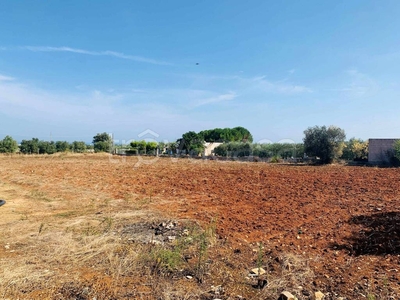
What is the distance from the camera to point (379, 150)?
62.8ft

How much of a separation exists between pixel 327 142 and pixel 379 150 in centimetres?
380

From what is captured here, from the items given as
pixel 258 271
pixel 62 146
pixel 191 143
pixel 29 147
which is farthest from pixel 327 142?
pixel 29 147

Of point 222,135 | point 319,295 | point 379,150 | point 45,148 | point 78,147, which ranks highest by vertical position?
point 222,135

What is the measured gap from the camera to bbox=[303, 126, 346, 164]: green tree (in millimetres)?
19578

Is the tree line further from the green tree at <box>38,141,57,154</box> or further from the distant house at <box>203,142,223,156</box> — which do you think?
the distant house at <box>203,142,223,156</box>

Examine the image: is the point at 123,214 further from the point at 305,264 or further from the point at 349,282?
the point at 349,282

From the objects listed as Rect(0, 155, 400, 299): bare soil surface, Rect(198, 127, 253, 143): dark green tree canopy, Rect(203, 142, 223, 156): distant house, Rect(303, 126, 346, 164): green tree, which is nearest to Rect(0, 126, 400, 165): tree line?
Rect(303, 126, 346, 164): green tree

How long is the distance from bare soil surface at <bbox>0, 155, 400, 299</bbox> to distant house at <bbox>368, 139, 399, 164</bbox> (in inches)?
527

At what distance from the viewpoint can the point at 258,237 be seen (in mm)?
3920

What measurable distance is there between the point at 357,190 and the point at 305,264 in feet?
19.0

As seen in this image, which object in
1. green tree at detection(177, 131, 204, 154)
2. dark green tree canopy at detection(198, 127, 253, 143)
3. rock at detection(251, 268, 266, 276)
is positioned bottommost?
rock at detection(251, 268, 266, 276)

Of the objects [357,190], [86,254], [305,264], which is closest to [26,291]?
[86,254]

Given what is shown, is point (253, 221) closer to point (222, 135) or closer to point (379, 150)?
point (379, 150)

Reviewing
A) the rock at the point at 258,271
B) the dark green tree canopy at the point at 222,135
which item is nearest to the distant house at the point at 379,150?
the rock at the point at 258,271
